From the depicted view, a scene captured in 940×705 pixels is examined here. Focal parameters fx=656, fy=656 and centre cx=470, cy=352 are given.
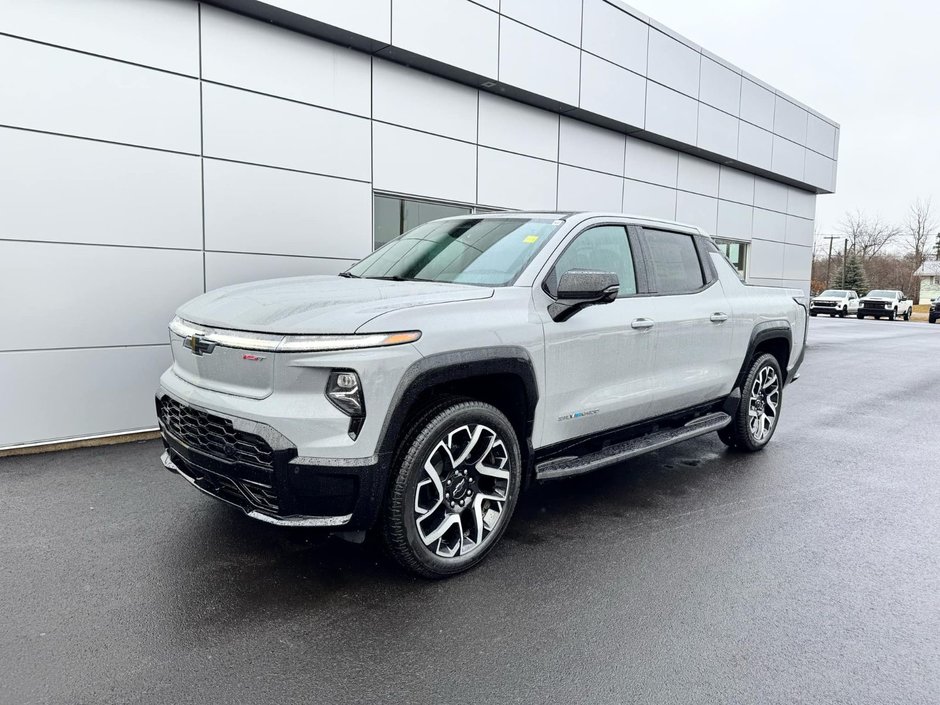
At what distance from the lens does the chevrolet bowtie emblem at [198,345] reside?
3212mm

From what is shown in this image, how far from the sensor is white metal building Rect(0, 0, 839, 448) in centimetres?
590

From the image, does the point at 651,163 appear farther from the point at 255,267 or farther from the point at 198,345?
the point at 198,345

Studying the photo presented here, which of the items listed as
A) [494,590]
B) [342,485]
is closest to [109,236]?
[342,485]

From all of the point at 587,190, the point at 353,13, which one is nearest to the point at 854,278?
the point at 587,190

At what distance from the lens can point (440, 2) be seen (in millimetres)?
8586

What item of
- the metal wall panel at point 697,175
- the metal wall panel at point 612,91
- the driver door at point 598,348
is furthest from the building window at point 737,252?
the driver door at point 598,348

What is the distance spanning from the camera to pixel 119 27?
20.4ft

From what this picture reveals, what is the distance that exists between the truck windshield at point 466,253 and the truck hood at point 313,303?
21 centimetres

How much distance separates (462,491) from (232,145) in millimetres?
5322

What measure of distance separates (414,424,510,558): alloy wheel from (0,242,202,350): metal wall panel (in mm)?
4487

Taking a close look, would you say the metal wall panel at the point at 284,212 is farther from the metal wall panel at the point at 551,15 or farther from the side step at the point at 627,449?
the side step at the point at 627,449

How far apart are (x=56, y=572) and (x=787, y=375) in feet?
19.8

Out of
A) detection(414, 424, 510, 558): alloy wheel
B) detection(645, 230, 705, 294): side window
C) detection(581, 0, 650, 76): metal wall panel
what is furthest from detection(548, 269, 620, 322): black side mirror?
detection(581, 0, 650, 76): metal wall panel

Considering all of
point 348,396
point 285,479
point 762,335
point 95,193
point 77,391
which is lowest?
point 77,391
